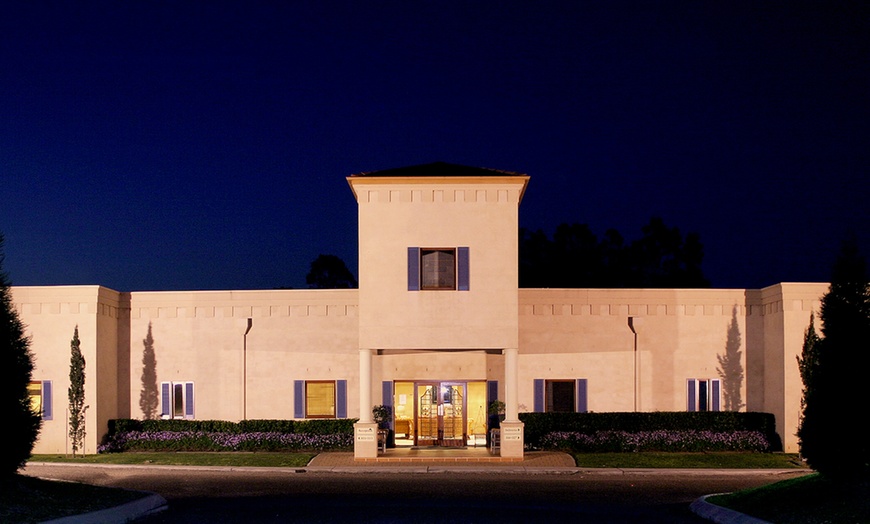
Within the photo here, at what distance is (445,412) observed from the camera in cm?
2756

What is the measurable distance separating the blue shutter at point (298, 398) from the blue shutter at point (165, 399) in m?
3.84

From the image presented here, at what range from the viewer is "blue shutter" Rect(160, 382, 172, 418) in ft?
91.6

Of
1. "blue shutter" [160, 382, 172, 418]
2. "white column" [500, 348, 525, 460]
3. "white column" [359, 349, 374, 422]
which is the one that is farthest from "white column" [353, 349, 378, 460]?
"blue shutter" [160, 382, 172, 418]

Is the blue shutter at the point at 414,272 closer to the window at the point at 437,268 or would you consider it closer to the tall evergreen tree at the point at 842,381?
the window at the point at 437,268

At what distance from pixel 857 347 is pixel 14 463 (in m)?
14.4

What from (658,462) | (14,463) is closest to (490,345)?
(658,462)

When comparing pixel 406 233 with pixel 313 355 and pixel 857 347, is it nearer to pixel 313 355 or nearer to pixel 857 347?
pixel 313 355

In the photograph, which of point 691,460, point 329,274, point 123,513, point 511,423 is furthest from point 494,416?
point 329,274

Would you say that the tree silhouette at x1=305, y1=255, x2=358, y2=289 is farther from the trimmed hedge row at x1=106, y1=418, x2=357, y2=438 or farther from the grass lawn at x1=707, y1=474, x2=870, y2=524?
the grass lawn at x1=707, y1=474, x2=870, y2=524

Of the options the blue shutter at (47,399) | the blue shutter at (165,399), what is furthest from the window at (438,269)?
the blue shutter at (47,399)

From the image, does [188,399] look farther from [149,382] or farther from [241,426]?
[241,426]

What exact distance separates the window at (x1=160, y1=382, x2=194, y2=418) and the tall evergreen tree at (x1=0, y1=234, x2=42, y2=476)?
37.4 feet

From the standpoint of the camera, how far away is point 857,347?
1534 cm

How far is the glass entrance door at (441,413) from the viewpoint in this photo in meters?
27.5
